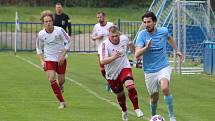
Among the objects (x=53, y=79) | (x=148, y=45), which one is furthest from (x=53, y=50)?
(x=148, y=45)

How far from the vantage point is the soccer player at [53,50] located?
1436 centimetres

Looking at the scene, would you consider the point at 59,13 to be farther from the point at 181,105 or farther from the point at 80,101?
the point at 181,105

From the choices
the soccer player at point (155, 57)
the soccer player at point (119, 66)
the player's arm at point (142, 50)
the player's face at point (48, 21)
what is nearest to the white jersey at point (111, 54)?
the soccer player at point (119, 66)

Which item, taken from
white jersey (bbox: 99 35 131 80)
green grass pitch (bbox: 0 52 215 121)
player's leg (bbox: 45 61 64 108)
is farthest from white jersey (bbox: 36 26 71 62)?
white jersey (bbox: 99 35 131 80)

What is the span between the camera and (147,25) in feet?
38.7

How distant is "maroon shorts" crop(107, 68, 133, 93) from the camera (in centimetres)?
1240

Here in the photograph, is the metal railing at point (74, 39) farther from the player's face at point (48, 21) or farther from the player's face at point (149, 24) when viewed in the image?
the player's face at point (149, 24)

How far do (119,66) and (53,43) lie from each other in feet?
8.12

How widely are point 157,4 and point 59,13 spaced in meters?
13.5

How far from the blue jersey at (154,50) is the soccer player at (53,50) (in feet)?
9.31

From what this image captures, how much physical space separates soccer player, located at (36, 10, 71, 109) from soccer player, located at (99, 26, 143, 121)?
81.5 inches

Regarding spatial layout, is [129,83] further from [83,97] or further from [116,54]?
[83,97]

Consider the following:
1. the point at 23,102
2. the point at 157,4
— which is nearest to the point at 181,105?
the point at 23,102

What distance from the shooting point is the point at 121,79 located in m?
12.5
